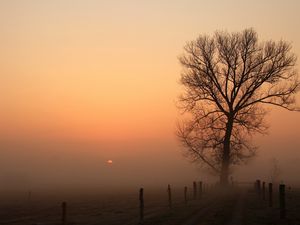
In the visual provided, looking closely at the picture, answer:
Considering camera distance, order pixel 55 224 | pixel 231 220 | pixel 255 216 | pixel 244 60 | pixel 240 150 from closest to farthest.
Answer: pixel 231 220 < pixel 255 216 < pixel 55 224 < pixel 244 60 < pixel 240 150

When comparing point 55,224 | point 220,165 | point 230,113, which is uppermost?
point 230,113

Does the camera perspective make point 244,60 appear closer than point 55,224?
No

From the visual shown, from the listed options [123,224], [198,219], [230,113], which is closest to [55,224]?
[123,224]

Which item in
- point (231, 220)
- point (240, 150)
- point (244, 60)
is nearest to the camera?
point (231, 220)

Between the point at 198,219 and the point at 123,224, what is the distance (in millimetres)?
3899

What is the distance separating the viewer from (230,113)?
159 ft

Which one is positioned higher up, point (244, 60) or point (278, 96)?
point (244, 60)

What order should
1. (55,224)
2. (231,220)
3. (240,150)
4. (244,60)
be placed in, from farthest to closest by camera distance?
(240,150) < (244,60) < (55,224) < (231,220)

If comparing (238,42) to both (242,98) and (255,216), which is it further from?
(255,216)

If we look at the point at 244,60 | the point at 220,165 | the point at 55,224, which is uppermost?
the point at 244,60

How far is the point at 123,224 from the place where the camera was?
2314 cm

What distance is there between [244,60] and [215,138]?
29.5 ft

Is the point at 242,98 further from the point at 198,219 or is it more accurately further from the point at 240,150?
the point at 198,219

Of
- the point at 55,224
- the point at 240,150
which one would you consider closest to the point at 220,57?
the point at 240,150
